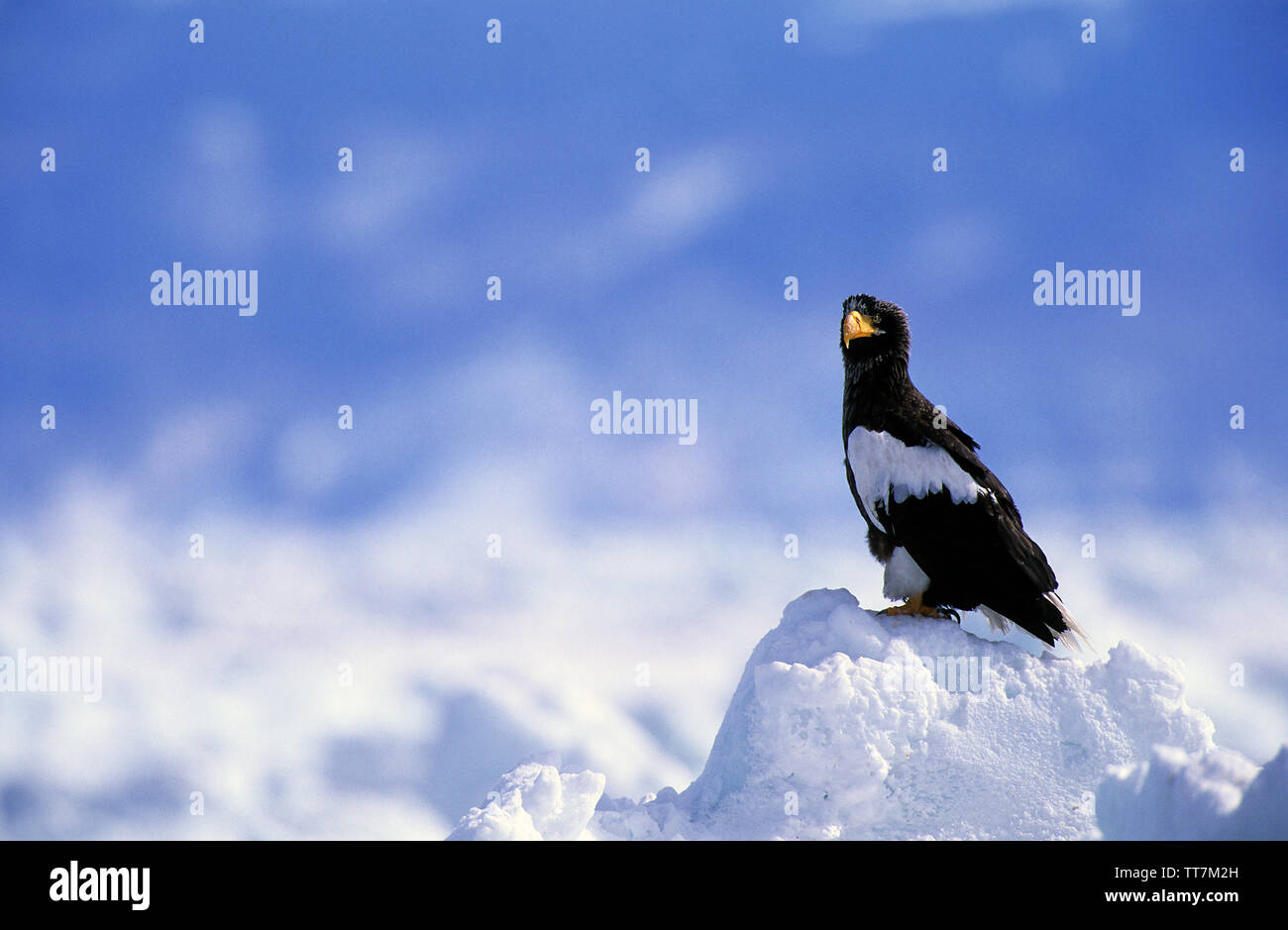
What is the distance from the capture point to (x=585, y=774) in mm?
7250

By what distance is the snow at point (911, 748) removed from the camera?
7105 millimetres

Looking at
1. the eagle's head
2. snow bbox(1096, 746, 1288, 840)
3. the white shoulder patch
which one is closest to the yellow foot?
the white shoulder patch

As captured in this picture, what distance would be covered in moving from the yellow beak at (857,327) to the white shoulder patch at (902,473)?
79 centimetres

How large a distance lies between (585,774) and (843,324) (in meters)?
4.12

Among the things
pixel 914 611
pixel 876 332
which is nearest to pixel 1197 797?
pixel 914 611

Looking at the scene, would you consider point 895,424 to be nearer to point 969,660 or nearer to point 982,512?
point 982,512

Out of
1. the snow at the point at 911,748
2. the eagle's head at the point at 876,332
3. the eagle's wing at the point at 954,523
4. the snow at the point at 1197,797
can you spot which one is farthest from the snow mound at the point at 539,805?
the eagle's head at the point at 876,332

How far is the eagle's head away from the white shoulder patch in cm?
69
